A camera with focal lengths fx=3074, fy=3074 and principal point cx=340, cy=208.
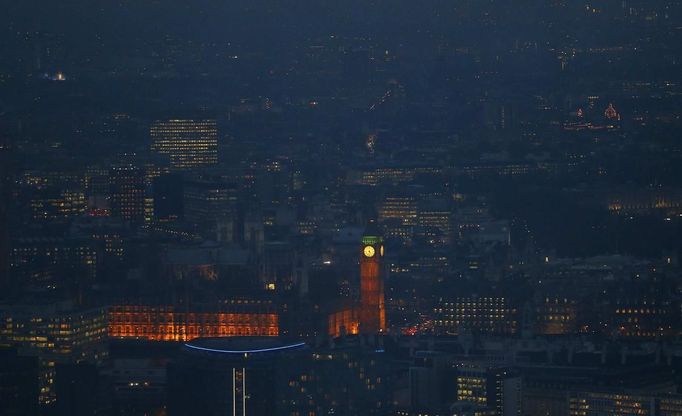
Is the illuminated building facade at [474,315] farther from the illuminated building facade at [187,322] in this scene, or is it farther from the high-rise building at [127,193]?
the high-rise building at [127,193]

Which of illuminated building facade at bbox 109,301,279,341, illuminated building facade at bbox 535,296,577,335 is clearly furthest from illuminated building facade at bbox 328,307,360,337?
illuminated building facade at bbox 535,296,577,335

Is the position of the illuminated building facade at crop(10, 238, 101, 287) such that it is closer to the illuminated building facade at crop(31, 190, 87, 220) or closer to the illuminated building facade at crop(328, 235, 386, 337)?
the illuminated building facade at crop(31, 190, 87, 220)

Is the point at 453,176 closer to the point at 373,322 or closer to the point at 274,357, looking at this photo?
the point at 373,322

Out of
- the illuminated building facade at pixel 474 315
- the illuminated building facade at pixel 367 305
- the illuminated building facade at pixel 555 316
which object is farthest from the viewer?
the illuminated building facade at pixel 474 315

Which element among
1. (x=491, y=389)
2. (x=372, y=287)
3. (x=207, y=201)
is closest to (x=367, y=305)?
(x=372, y=287)

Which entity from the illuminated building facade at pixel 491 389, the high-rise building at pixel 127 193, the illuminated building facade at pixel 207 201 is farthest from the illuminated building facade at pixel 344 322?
the high-rise building at pixel 127 193

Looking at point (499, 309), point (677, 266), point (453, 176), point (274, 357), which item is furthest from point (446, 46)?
point (274, 357)

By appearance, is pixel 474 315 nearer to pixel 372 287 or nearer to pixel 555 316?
pixel 555 316
